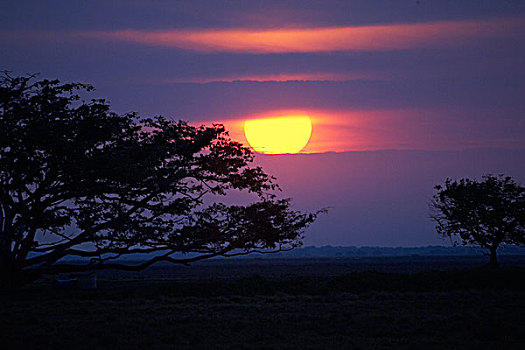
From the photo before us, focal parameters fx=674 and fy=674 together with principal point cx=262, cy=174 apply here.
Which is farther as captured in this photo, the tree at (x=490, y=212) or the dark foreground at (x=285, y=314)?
A: the tree at (x=490, y=212)

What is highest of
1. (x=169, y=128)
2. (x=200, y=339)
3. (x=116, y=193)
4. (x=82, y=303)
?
(x=169, y=128)

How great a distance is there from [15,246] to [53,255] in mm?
2003

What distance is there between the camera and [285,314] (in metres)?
24.5

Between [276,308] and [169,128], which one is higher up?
[169,128]

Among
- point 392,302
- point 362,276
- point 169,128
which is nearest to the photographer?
point 392,302

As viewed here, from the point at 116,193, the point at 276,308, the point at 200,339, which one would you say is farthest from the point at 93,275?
the point at 200,339

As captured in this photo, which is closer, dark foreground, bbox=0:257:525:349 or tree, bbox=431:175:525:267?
dark foreground, bbox=0:257:525:349

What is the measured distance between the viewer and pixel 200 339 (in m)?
19.0

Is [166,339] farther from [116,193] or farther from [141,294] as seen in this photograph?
[116,193]

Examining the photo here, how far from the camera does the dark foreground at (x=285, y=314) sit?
61.2 feet

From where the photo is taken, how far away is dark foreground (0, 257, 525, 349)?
18.6 meters

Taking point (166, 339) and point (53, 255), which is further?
point (53, 255)

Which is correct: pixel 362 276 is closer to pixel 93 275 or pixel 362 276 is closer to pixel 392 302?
Result: pixel 392 302

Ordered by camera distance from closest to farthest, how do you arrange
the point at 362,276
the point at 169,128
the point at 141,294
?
the point at 141,294 < the point at 169,128 < the point at 362,276
